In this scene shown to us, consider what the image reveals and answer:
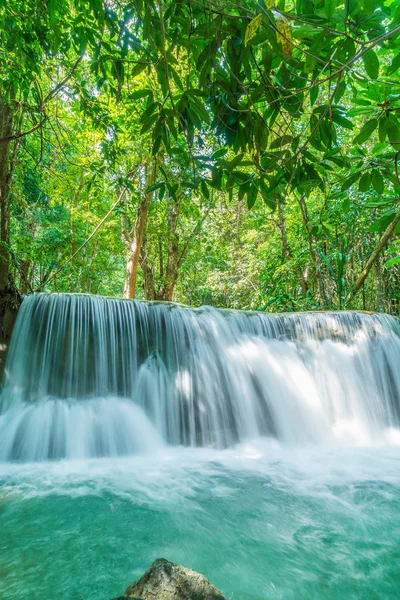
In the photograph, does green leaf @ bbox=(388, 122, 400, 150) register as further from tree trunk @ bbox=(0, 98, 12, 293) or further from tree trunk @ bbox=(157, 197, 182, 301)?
tree trunk @ bbox=(157, 197, 182, 301)

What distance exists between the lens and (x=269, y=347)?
5.38m

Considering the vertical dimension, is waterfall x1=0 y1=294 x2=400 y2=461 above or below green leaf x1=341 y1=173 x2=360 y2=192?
below

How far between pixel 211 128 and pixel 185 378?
3.81 meters

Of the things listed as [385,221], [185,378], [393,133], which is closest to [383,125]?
[393,133]

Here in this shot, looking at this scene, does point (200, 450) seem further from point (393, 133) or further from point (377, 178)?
point (393, 133)

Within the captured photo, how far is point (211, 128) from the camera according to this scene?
143cm

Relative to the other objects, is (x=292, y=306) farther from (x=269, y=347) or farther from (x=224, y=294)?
Result: (x=224, y=294)

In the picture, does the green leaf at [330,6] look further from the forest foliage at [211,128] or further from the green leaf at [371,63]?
the green leaf at [371,63]

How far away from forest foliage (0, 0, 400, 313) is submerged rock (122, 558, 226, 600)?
4.45 feet

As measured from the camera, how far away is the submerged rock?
3.79 ft

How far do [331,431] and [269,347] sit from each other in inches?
56.2

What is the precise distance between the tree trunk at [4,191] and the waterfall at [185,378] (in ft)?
1.65

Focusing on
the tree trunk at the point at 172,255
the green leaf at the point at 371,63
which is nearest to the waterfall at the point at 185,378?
the green leaf at the point at 371,63

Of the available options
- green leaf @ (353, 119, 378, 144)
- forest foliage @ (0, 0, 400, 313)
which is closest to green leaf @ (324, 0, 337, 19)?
forest foliage @ (0, 0, 400, 313)
